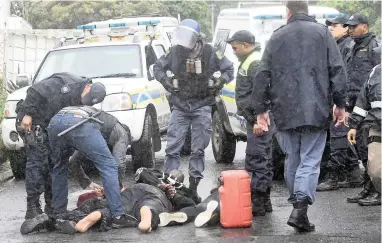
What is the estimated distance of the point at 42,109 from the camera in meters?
8.15

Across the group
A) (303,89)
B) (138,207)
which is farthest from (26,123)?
(303,89)

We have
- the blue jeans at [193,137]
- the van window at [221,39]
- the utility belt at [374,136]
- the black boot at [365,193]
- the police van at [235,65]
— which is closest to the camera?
the utility belt at [374,136]

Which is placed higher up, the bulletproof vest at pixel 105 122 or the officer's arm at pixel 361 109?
the officer's arm at pixel 361 109

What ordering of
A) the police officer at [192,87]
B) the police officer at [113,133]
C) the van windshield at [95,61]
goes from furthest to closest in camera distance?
the van windshield at [95,61] → the police officer at [192,87] → the police officer at [113,133]

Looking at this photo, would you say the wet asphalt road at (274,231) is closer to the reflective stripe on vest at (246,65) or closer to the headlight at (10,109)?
the reflective stripe on vest at (246,65)

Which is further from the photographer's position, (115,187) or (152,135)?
(152,135)

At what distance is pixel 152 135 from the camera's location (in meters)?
12.2

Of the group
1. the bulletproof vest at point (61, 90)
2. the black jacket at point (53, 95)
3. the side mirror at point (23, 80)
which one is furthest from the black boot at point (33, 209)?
the side mirror at point (23, 80)

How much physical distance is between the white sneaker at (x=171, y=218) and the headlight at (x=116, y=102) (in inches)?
151

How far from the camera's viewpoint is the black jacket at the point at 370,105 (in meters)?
7.08

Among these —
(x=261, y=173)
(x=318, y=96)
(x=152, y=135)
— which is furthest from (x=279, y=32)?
(x=152, y=135)

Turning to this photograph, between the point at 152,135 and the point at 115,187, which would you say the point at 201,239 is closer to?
the point at 115,187

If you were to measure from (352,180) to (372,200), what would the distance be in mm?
1380

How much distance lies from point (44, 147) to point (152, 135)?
4.05 metres
